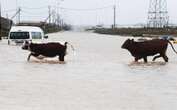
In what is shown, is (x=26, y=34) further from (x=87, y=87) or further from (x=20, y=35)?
(x=87, y=87)

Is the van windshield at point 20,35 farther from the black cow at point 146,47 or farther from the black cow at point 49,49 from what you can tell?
the black cow at point 146,47

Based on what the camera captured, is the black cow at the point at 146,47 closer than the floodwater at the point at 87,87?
No

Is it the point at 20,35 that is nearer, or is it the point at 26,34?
the point at 26,34

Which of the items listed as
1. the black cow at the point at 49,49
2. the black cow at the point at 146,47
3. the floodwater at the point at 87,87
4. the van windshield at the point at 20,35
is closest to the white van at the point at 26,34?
the van windshield at the point at 20,35

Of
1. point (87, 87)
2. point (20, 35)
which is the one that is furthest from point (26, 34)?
point (87, 87)

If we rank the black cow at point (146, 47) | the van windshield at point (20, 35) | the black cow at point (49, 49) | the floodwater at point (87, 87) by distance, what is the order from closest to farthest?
the floodwater at point (87, 87) < the black cow at point (49, 49) < the black cow at point (146, 47) < the van windshield at point (20, 35)

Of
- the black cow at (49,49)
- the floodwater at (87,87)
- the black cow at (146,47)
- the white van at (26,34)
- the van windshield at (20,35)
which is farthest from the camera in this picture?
the van windshield at (20,35)

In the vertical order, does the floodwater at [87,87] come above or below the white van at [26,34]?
below

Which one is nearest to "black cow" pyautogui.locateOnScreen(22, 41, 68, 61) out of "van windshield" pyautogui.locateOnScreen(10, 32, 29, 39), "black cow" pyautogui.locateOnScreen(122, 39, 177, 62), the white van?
"black cow" pyautogui.locateOnScreen(122, 39, 177, 62)

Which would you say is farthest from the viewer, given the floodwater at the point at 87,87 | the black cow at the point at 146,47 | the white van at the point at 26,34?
the white van at the point at 26,34

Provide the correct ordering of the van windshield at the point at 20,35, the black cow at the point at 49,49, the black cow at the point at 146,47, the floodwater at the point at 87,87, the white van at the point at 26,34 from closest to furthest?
the floodwater at the point at 87,87 → the black cow at the point at 49,49 → the black cow at the point at 146,47 → the white van at the point at 26,34 → the van windshield at the point at 20,35

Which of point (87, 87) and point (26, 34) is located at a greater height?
point (26, 34)

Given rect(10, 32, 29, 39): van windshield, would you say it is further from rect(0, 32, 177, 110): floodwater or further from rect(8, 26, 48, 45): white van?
rect(0, 32, 177, 110): floodwater

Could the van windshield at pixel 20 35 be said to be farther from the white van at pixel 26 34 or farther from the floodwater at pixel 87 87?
the floodwater at pixel 87 87
